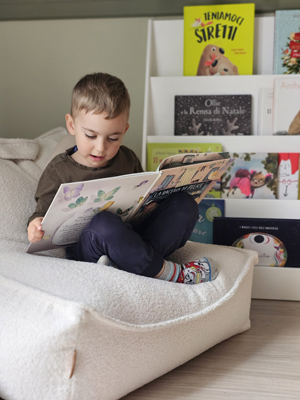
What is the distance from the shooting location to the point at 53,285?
79 cm

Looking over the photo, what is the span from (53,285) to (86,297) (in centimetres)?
8

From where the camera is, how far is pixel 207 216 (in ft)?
4.93

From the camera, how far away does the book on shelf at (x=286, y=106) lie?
4.86ft

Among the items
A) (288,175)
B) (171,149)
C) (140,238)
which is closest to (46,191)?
(140,238)

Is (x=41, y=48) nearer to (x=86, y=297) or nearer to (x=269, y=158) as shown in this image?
(x=269, y=158)

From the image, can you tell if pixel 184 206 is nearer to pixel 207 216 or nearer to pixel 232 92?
pixel 207 216

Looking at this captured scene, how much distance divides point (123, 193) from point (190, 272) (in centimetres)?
26

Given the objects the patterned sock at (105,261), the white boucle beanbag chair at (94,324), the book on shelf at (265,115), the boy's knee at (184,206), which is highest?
the book on shelf at (265,115)

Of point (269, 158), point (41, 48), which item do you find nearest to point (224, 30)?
point (269, 158)

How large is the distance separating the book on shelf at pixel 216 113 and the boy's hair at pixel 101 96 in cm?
51

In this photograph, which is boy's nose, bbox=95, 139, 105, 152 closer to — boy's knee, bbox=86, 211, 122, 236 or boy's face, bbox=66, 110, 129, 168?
boy's face, bbox=66, 110, 129, 168

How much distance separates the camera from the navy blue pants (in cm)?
96

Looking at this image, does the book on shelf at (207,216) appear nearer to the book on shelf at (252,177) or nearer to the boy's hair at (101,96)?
the book on shelf at (252,177)

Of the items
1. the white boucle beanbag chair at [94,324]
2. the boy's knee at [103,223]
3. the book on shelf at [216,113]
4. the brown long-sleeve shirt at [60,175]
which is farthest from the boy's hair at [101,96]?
the book on shelf at [216,113]
